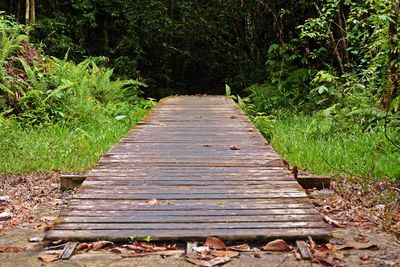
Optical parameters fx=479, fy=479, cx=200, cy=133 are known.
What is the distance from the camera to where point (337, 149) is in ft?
21.6

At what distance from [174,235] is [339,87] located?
7.74 metres

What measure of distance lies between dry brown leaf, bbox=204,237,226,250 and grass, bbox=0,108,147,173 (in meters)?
3.43

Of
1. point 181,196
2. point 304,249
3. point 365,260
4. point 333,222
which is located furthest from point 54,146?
point 365,260

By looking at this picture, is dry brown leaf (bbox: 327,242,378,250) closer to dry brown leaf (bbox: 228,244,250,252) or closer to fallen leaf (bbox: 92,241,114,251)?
dry brown leaf (bbox: 228,244,250,252)

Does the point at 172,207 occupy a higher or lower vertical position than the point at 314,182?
higher

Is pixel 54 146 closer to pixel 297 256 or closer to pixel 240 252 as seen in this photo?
pixel 240 252

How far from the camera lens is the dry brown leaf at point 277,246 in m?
2.85

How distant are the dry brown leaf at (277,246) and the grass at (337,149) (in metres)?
2.27

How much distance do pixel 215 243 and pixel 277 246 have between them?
0.37m

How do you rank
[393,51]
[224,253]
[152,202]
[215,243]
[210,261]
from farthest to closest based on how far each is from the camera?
1. [393,51]
2. [152,202]
3. [215,243]
4. [224,253]
5. [210,261]

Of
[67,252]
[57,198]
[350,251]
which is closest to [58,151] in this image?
[57,198]

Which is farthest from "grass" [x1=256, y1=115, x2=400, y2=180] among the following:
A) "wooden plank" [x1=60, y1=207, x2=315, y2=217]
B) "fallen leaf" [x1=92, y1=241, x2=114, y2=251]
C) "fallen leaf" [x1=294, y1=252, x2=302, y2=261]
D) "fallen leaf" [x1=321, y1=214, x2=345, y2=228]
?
"fallen leaf" [x1=92, y1=241, x2=114, y2=251]

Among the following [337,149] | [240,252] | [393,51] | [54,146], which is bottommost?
[54,146]

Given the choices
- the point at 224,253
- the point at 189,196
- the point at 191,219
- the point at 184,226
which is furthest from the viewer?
the point at 189,196
